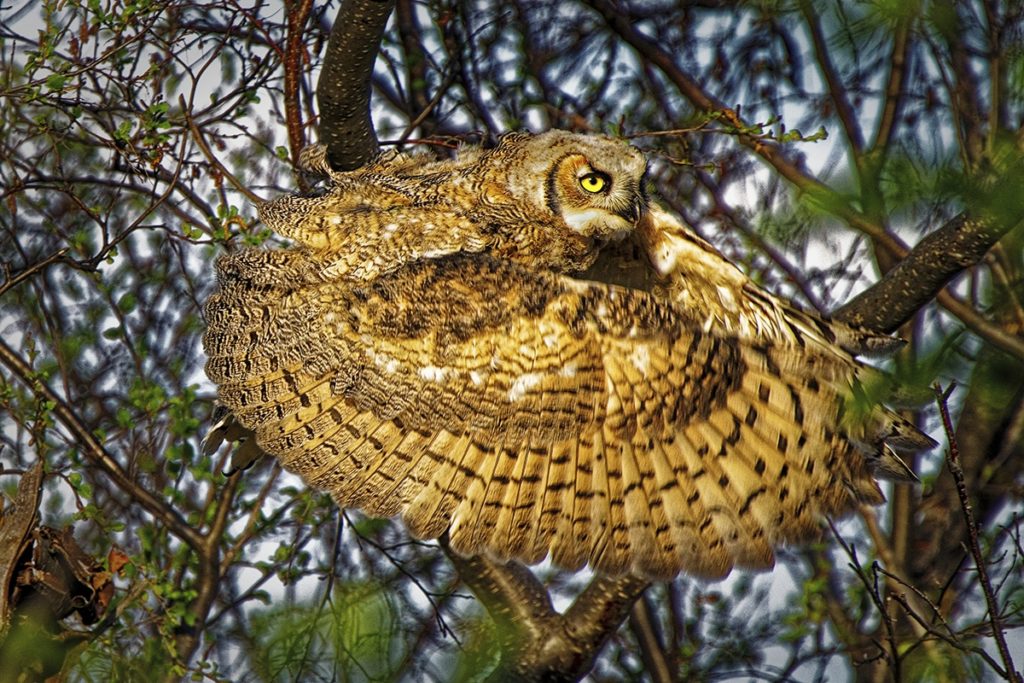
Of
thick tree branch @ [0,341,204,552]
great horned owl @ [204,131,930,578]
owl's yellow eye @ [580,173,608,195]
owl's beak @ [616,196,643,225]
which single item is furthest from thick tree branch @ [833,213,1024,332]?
thick tree branch @ [0,341,204,552]

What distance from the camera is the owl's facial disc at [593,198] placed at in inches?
116

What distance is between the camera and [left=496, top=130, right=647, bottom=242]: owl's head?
2959mm

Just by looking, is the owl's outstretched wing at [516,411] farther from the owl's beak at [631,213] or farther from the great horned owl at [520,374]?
the owl's beak at [631,213]

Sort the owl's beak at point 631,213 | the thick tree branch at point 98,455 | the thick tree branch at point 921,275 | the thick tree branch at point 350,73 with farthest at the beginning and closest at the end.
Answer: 1. the thick tree branch at point 98,455
2. the owl's beak at point 631,213
3. the thick tree branch at point 350,73
4. the thick tree branch at point 921,275

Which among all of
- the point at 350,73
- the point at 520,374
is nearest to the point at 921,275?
the point at 520,374

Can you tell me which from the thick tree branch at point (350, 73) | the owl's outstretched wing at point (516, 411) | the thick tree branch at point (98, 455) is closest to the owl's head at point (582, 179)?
the owl's outstretched wing at point (516, 411)

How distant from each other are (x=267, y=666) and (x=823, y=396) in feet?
5.67

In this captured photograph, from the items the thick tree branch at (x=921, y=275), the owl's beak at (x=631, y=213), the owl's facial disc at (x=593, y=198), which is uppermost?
the owl's facial disc at (x=593, y=198)

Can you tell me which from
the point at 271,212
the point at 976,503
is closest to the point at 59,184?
Result: the point at 271,212

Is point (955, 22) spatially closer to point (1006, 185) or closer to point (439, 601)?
point (1006, 185)

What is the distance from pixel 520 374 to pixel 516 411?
11 cm

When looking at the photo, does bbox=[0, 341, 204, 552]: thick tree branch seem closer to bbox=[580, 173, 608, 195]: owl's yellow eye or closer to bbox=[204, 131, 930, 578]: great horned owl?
bbox=[204, 131, 930, 578]: great horned owl

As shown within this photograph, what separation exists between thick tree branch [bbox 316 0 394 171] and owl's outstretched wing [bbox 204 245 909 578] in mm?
377

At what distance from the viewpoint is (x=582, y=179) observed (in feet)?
10.0
